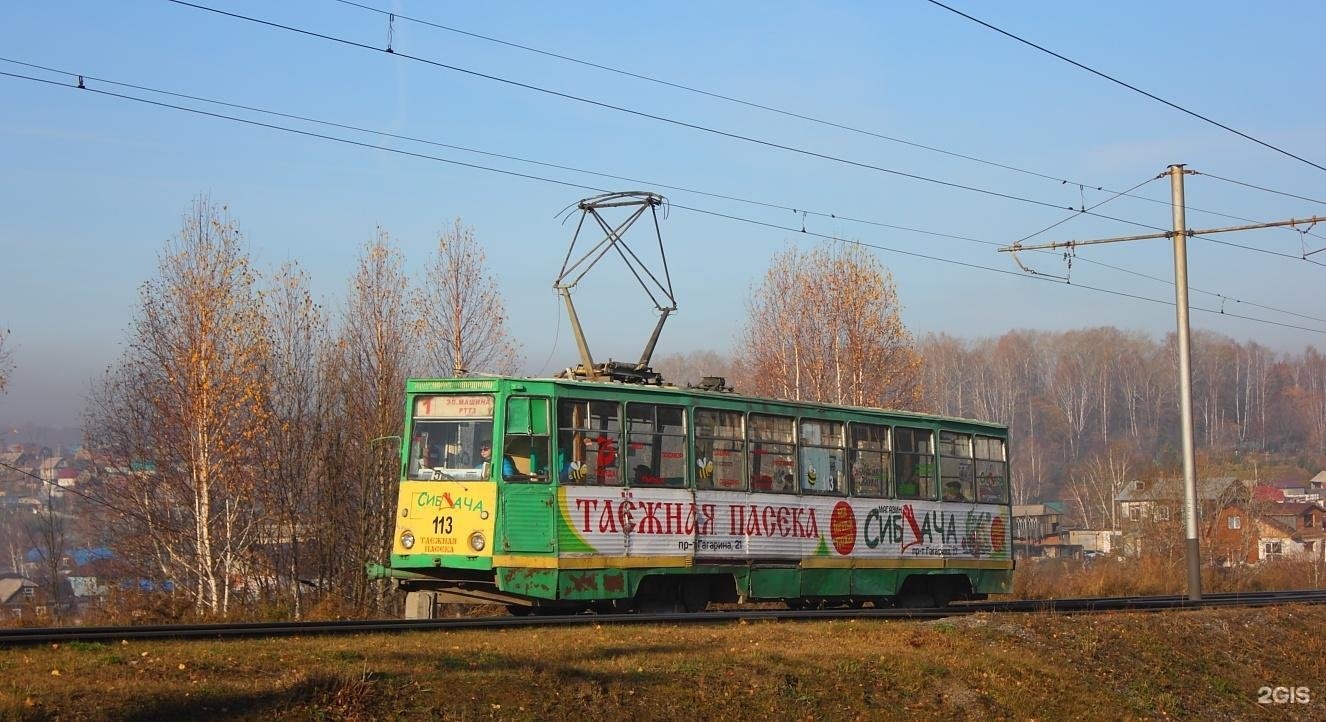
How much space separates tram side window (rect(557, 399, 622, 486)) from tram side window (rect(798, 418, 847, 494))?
11.7 ft

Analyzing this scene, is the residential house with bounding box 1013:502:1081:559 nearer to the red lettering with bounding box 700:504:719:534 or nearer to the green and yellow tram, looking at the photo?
the green and yellow tram

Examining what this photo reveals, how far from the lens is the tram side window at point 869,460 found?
20.3 m

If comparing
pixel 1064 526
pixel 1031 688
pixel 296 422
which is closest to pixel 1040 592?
pixel 1031 688

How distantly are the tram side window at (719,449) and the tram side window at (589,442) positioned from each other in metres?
1.37

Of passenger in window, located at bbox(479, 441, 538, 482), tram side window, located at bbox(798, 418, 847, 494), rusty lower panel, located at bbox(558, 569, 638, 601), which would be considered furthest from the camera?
tram side window, located at bbox(798, 418, 847, 494)

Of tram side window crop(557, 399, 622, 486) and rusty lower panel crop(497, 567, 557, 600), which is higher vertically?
tram side window crop(557, 399, 622, 486)

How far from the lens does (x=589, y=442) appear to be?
1678cm

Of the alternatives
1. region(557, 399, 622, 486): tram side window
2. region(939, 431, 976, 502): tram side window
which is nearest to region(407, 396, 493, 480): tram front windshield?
region(557, 399, 622, 486): tram side window

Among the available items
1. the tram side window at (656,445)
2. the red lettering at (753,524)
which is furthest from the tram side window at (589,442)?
the red lettering at (753,524)

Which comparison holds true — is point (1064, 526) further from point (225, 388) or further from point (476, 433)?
point (476, 433)

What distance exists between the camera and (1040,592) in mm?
29406

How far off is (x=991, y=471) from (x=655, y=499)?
8117 mm

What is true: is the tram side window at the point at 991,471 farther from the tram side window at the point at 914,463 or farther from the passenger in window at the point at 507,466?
the passenger in window at the point at 507,466

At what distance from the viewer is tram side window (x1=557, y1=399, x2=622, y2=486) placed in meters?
16.5
